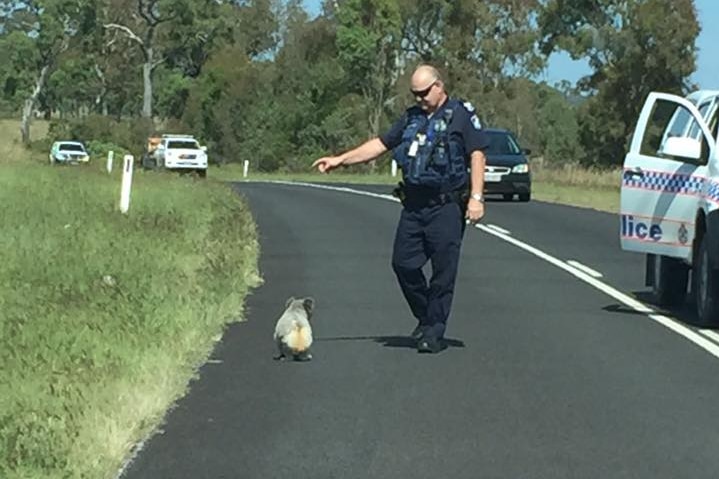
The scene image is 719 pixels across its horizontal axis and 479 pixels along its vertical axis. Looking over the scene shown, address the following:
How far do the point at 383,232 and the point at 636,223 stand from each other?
1026cm

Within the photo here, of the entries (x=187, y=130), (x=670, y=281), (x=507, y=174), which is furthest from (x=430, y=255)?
(x=187, y=130)

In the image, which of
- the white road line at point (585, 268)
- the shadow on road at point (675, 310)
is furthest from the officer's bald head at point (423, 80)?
the white road line at point (585, 268)

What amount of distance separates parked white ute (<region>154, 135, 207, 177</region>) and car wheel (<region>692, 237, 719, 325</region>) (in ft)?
151

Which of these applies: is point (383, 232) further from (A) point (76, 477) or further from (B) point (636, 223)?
(A) point (76, 477)

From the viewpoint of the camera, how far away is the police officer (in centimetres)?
1033

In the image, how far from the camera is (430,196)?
1055cm

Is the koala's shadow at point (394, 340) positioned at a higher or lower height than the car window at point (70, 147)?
higher

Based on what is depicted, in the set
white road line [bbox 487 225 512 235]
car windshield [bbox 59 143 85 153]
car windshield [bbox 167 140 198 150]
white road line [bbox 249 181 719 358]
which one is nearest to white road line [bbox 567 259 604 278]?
white road line [bbox 249 181 719 358]

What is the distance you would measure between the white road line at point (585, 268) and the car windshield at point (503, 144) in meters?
15.6

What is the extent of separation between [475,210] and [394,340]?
5.44 feet

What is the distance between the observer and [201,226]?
22.0 m

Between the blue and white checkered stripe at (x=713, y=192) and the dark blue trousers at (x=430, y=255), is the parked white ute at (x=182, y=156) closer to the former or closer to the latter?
the blue and white checkered stripe at (x=713, y=192)

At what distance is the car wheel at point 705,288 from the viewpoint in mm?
12430

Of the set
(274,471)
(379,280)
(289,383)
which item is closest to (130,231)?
(379,280)
